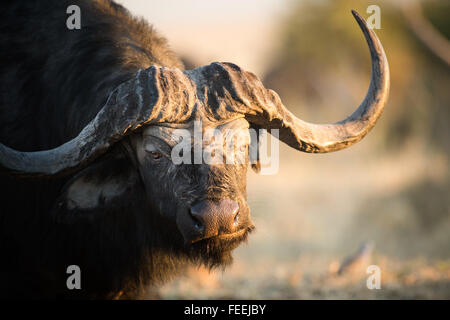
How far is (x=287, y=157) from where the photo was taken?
59.4 feet

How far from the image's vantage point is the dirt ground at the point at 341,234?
638cm

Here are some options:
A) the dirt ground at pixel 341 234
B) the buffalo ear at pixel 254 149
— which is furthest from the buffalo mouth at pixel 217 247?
the buffalo ear at pixel 254 149

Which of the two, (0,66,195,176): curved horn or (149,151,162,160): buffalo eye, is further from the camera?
(149,151,162,160): buffalo eye

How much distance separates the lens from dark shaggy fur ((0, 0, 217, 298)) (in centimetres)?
432

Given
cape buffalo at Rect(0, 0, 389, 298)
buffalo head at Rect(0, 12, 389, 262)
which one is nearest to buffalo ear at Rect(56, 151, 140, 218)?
cape buffalo at Rect(0, 0, 389, 298)

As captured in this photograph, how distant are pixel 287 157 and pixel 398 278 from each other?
11497mm

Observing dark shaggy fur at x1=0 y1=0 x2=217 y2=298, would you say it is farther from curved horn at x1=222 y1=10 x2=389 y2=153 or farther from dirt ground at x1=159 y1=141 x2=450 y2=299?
curved horn at x1=222 y1=10 x2=389 y2=153

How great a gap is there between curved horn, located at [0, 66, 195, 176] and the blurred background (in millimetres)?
1303

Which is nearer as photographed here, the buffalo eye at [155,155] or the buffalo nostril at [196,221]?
the buffalo nostril at [196,221]

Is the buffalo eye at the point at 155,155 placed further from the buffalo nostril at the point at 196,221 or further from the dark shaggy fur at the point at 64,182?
the buffalo nostril at the point at 196,221

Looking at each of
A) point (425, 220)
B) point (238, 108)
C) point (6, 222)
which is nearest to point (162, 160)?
point (238, 108)

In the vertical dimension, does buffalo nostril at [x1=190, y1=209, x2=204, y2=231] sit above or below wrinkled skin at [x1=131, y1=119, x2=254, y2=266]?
below

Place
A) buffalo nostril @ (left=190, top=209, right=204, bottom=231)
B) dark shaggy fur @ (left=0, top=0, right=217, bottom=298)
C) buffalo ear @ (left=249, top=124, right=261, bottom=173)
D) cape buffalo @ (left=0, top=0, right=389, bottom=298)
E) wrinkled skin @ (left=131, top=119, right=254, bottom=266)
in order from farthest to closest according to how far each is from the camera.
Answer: buffalo ear @ (left=249, top=124, right=261, bottom=173), dark shaggy fur @ (left=0, top=0, right=217, bottom=298), cape buffalo @ (left=0, top=0, right=389, bottom=298), wrinkled skin @ (left=131, top=119, right=254, bottom=266), buffalo nostril @ (left=190, top=209, right=204, bottom=231)

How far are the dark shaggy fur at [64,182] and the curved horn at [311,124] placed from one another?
1095mm
